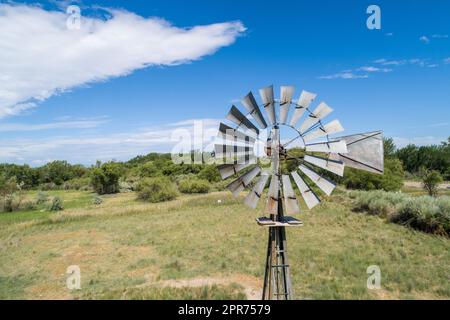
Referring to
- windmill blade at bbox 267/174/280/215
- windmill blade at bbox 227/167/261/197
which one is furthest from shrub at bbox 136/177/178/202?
windmill blade at bbox 267/174/280/215

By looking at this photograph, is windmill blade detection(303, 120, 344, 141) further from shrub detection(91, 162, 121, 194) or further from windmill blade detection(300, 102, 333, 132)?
shrub detection(91, 162, 121, 194)

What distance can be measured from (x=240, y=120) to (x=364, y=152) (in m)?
1.80

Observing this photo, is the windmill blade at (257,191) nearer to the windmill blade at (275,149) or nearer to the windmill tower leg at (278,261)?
the windmill blade at (275,149)

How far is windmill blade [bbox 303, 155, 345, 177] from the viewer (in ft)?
13.8

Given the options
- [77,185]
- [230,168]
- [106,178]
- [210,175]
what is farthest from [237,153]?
[77,185]

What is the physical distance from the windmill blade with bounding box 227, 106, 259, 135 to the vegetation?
9.69 m

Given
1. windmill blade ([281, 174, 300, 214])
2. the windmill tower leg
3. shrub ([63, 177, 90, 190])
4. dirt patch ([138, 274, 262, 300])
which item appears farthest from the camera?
shrub ([63, 177, 90, 190])

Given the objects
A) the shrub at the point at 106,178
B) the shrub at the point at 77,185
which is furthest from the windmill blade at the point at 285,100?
the shrub at the point at 77,185

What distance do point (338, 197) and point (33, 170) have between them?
47.7 metres

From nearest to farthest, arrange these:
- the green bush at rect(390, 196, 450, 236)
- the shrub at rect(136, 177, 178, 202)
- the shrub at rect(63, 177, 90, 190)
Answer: the green bush at rect(390, 196, 450, 236)
the shrub at rect(136, 177, 178, 202)
the shrub at rect(63, 177, 90, 190)

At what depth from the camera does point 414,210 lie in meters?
11.9

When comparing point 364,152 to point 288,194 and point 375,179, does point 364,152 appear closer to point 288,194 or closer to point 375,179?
point 288,194

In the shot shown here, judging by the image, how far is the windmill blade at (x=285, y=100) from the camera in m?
4.41

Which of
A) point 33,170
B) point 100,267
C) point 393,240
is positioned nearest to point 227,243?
point 100,267
